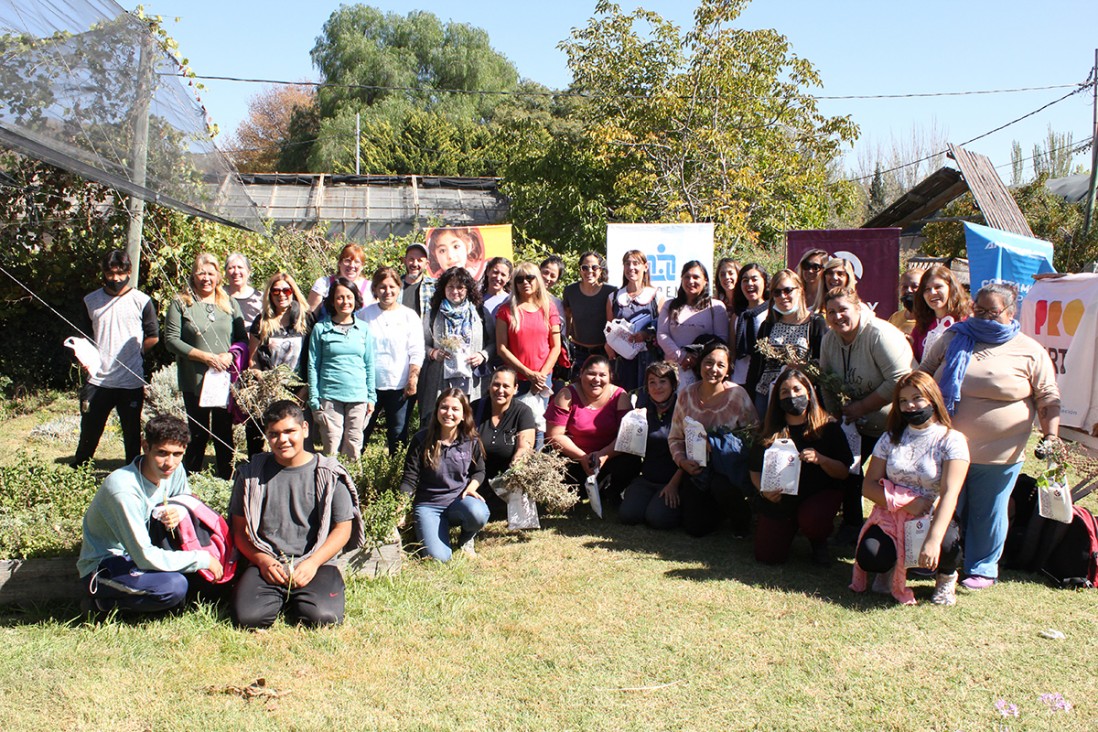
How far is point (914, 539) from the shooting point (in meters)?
4.69

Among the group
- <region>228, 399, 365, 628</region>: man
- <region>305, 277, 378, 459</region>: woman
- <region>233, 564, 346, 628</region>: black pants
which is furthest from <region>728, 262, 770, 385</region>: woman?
<region>233, 564, 346, 628</region>: black pants

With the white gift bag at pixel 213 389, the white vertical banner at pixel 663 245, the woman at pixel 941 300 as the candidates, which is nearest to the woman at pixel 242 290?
the white gift bag at pixel 213 389

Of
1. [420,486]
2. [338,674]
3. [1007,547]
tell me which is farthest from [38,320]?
[1007,547]

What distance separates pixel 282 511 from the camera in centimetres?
472

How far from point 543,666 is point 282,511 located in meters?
1.60

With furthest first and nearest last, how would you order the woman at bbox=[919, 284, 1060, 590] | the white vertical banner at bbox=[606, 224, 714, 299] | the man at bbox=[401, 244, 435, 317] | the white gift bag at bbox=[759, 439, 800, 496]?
the white vertical banner at bbox=[606, 224, 714, 299], the man at bbox=[401, 244, 435, 317], the white gift bag at bbox=[759, 439, 800, 496], the woman at bbox=[919, 284, 1060, 590]

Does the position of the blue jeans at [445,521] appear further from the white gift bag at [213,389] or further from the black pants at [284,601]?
the white gift bag at [213,389]

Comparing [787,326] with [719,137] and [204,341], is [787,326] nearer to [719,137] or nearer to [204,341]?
[204,341]

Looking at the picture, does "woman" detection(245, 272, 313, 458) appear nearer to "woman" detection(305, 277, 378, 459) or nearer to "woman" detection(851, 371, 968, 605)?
"woman" detection(305, 277, 378, 459)

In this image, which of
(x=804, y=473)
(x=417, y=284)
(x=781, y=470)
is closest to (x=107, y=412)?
(x=417, y=284)

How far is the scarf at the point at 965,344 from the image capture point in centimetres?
492

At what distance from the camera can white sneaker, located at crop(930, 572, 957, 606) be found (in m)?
4.75

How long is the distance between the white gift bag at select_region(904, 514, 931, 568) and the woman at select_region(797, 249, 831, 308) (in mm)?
2124

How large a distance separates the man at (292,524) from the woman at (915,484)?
275cm
